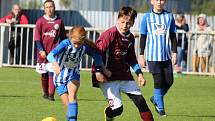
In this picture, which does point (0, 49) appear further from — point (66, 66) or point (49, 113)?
point (66, 66)

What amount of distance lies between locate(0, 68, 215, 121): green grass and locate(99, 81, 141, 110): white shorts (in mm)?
1178

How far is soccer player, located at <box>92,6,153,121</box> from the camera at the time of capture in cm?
1038

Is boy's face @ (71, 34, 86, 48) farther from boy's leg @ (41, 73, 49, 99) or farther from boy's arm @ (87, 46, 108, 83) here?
boy's leg @ (41, 73, 49, 99)

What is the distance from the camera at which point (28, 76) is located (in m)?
19.6

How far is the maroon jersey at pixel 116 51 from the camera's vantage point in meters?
10.4

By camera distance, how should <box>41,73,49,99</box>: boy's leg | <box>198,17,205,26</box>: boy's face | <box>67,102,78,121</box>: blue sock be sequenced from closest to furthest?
1. <box>67,102,78,121</box>: blue sock
2. <box>41,73,49,99</box>: boy's leg
3. <box>198,17,205,26</box>: boy's face

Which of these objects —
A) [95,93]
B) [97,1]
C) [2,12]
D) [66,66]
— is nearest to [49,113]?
[66,66]

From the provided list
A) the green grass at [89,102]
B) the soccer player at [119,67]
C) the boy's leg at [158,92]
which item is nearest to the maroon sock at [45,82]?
the green grass at [89,102]

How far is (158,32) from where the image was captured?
12.5 meters

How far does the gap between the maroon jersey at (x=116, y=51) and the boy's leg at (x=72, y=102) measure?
1.61 feet

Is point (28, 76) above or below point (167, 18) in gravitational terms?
below

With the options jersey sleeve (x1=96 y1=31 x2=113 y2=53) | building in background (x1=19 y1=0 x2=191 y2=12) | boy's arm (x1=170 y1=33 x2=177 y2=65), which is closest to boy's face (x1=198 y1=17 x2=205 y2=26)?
building in background (x1=19 y1=0 x2=191 y2=12)

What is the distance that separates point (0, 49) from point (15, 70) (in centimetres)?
163

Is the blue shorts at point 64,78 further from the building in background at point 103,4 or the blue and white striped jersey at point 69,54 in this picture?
the building in background at point 103,4
